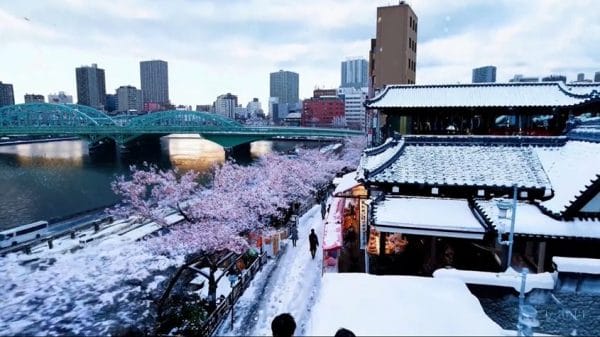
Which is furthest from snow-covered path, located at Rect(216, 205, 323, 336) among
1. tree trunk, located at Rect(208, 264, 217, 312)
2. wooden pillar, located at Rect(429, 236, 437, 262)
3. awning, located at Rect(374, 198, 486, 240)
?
wooden pillar, located at Rect(429, 236, 437, 262)

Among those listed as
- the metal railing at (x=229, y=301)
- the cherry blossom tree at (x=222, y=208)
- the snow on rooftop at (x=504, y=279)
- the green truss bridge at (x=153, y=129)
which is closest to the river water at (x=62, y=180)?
the green truss bridge at (x=153, y=129)

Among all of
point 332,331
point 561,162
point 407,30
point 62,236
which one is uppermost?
point 407,30

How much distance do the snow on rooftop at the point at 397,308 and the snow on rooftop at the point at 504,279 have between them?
237 mm

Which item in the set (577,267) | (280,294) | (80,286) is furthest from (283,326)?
(80,286)

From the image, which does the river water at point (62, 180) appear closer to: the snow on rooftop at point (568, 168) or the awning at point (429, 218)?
the awning at point (429, 218)

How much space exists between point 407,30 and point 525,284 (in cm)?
4138

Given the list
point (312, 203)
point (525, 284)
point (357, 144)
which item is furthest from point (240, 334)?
point (357, 144)

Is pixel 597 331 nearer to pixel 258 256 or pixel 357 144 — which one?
pixel 258 256

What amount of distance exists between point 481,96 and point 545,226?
9.69 meters

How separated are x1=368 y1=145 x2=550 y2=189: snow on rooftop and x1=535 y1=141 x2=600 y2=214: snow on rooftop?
38 centimetres

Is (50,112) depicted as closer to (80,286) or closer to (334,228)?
(80,286)

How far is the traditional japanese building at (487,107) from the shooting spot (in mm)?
16281

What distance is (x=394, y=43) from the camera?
43.0 m

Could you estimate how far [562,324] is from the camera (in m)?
7.45
